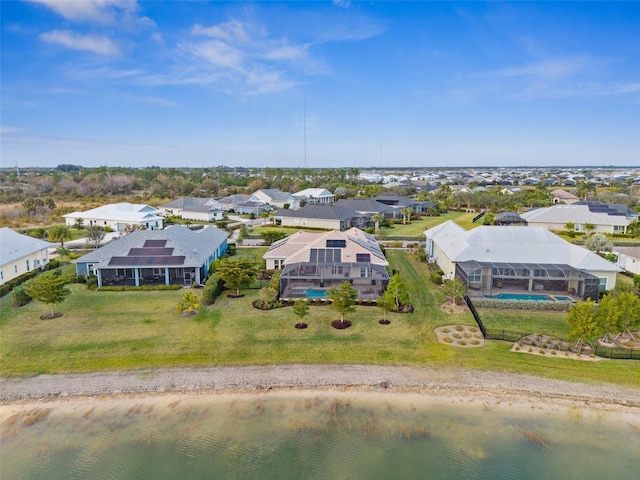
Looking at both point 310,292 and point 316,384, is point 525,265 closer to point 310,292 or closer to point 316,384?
point 310,292

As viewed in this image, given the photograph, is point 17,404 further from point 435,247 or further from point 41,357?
point 435,247

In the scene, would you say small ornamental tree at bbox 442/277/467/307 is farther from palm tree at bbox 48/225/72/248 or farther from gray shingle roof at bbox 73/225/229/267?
palm tree at bbox 48/225/72/248

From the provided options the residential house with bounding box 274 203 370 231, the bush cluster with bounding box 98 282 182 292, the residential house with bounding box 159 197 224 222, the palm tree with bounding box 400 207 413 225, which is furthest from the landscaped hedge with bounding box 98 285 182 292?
the palm tree with bounding box 400 207 413 225

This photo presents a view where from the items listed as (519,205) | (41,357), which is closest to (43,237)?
(41,357)

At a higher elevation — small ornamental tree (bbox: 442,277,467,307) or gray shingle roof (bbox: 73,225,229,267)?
gray shingle roof (bbox: 73,225,229,267)

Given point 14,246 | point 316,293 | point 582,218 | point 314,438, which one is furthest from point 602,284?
point 14,246
